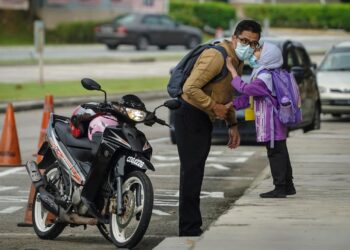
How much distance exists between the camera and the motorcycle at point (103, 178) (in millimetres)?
9508

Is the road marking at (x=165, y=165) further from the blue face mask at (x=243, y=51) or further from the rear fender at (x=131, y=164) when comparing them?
the rear fender at (x=131, y=164)

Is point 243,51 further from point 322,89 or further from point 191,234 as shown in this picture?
point 322,89

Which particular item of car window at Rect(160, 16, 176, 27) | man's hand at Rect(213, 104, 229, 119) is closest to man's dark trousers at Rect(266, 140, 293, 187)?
man's hand at Rect(213, 104, 229, 119)

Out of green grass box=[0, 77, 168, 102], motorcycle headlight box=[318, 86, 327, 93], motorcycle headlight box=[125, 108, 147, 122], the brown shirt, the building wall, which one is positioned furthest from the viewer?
the building wall

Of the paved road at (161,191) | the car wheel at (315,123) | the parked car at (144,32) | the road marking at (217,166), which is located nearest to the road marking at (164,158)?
the paved road at (161,191)

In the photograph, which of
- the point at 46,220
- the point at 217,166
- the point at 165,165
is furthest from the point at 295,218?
the point at 165,165

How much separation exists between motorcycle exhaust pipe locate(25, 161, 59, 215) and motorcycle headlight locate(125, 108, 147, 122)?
113 centimetres

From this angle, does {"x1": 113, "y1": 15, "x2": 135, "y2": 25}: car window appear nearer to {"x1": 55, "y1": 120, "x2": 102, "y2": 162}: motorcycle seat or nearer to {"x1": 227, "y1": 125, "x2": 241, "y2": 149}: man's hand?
{"x1": 55, "y1": 120, "x2": 102, "y2": 162}: motorcycle seat

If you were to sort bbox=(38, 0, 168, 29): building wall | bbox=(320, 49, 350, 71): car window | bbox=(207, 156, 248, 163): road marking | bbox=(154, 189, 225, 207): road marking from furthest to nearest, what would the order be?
bbox=(38, 0, 168, 29): building wall
bbox=(320, 49, 350, 71): car window
bbox=(207, 156, 248, 163): road marking
bbox=(154, 189, 225, 207): road marking

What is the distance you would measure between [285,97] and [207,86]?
6.27 ft

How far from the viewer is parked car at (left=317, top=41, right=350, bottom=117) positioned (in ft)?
79.4

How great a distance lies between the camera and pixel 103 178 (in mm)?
9820

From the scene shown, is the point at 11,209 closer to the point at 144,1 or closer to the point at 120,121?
the point at 120,121

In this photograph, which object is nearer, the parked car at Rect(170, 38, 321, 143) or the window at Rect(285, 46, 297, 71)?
the parked car at Rect(170, 38, 321, 143)
